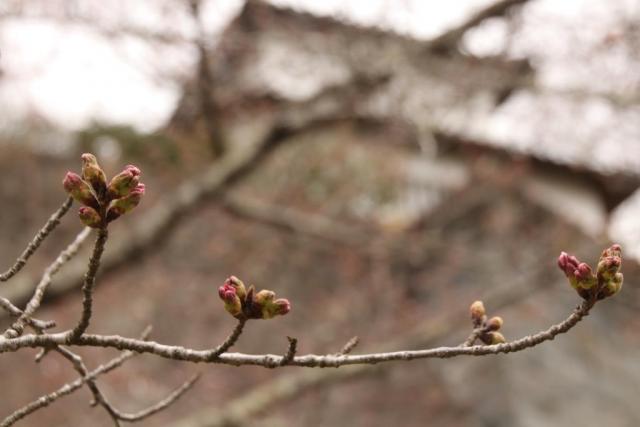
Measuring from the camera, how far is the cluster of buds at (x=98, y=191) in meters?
1.02

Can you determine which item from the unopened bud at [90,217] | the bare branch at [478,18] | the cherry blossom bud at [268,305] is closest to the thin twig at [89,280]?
the unopened bud at [90,217]

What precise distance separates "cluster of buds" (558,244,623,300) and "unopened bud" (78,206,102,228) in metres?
0.75

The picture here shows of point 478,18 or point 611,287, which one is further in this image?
point 478,18

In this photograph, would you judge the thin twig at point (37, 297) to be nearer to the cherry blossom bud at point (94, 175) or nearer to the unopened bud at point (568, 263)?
the cherry blossom bud at point (94, 175)

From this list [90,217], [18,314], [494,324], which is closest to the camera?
[90,217]

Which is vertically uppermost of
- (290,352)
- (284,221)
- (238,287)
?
(284,221)

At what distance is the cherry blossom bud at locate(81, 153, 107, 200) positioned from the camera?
1.02 m

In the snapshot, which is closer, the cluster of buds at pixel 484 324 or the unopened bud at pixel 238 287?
the unopened bud at pixel 238 287

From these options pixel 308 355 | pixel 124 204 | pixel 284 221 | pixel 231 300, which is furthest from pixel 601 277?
pixel 284 221

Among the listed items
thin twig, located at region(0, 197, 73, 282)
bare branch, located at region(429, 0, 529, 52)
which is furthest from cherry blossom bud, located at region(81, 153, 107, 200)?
bare branch, located at region(429, 0, 529, 52)

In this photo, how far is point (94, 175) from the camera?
103cm

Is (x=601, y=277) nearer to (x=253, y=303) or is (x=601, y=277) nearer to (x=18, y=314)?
(x=253, y=303)

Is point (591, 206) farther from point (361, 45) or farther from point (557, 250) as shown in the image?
point (361, 45)

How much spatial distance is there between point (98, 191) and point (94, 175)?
0.03 m
